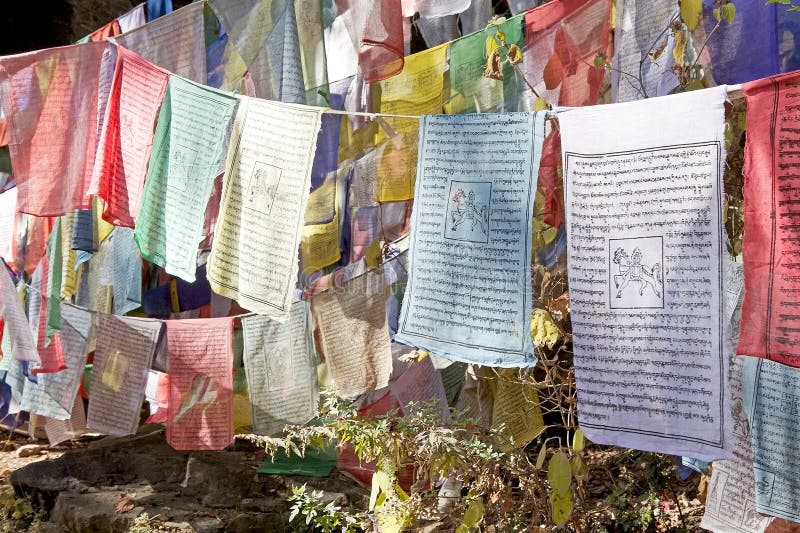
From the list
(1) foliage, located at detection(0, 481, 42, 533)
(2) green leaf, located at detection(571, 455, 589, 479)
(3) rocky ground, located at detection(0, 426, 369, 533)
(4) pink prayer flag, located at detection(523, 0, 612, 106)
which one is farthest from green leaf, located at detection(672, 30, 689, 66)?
(1) foliage, located at detection(0, 481, 42, 533)

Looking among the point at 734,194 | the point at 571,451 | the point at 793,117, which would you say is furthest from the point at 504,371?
the point at 793,117

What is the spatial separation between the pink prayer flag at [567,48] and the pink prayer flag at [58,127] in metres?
1.50

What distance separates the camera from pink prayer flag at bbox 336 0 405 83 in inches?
113

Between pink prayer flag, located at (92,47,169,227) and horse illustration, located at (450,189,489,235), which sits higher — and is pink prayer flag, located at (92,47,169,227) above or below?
above

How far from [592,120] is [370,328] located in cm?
162

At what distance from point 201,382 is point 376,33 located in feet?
5.27

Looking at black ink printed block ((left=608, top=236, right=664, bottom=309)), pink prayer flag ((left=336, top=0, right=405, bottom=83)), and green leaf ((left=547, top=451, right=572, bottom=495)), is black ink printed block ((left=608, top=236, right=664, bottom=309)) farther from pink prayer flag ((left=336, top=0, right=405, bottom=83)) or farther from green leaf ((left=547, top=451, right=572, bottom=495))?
pink prayer flag ((left=336, top=0, right=405, bottom=83))

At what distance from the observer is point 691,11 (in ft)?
7.14

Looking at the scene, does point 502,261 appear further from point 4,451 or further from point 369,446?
point 4,451

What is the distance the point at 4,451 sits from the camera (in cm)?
583

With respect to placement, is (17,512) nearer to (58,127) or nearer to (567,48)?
(58,127)

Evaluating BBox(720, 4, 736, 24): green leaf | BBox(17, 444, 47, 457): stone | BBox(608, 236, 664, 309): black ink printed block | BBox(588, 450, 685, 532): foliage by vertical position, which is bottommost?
BBox(17, 444, 47, 457): stone

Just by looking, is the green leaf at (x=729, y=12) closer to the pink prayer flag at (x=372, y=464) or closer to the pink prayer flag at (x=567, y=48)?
the pink prayer flag at (x=567, y=48)

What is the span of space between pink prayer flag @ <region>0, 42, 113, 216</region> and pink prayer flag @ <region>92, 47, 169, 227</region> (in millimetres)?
137
